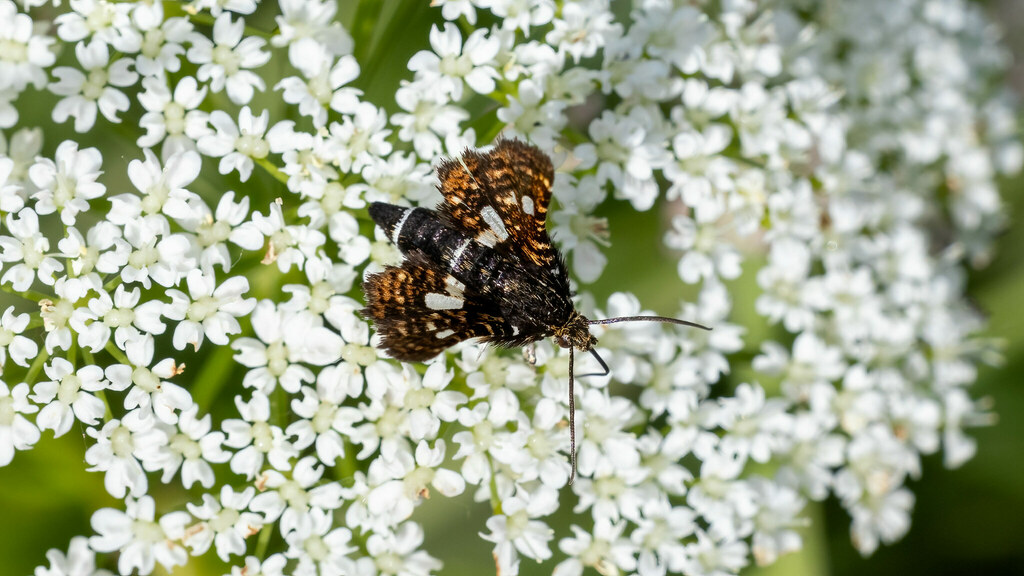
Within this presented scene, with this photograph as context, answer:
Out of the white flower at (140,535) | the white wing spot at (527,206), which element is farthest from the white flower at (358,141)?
the white flower at (140,535)

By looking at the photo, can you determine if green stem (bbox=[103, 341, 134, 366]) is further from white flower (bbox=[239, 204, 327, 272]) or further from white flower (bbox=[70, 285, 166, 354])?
white flower (bbox=[239, 204, 327, 272])

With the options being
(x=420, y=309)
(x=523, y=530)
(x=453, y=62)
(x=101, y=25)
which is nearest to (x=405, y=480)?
(x=523, y=530)

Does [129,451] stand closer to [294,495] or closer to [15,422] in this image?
[15,422]

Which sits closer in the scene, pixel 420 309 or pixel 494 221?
pixel 420 309

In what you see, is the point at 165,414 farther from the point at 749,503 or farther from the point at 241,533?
the point at 749,503

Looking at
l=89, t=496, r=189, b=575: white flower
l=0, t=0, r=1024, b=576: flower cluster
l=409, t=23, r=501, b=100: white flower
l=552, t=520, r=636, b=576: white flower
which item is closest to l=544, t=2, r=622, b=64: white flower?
l=0, t=0, r=1024, b=576: flower cluster

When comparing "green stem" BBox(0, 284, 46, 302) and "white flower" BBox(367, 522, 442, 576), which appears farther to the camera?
"white flower" BBox(367, 522, 442, 576)

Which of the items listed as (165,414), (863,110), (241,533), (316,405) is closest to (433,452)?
(316,405)
